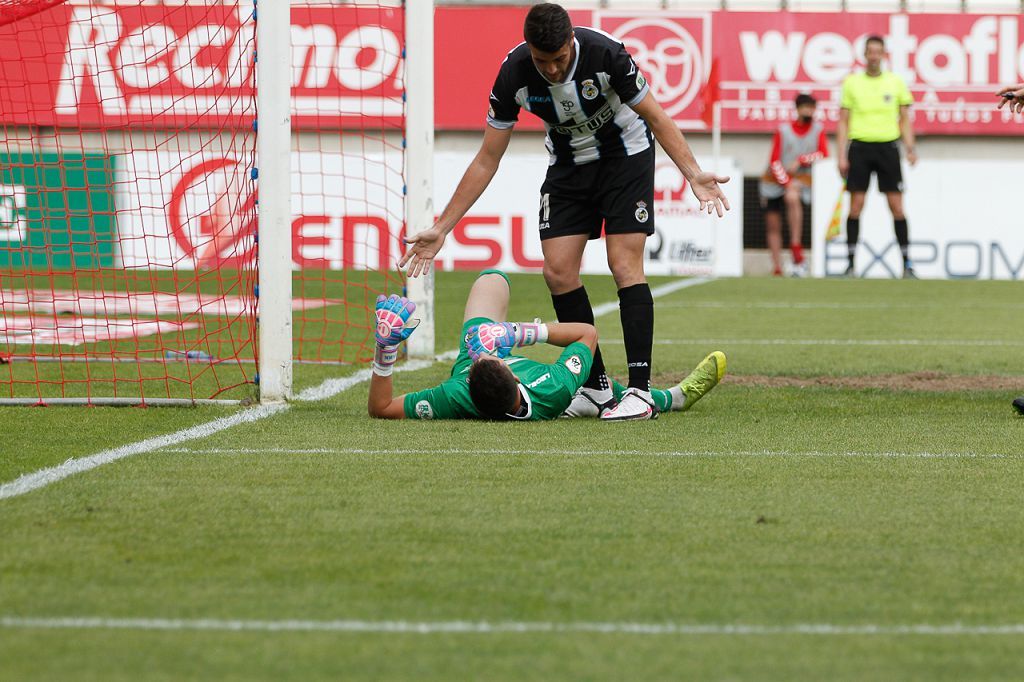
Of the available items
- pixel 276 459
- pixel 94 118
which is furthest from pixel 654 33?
pixel 276 459

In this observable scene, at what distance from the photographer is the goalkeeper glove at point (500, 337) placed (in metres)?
5.81

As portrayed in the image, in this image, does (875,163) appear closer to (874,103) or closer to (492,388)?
(874,103)

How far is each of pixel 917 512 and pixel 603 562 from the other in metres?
1.05

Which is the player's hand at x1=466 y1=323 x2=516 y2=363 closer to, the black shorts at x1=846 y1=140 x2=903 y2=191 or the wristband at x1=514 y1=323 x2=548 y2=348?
the wristband at x1=514 y1=323 x2=548 y2=348

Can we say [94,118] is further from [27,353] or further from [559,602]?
[559,602]

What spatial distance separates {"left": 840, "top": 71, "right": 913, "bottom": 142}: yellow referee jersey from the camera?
52.7ft

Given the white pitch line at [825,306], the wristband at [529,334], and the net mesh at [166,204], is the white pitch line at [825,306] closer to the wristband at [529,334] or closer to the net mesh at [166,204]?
the net mesh at [166,204]

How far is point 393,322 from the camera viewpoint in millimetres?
5660

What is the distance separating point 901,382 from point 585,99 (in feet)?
8.08

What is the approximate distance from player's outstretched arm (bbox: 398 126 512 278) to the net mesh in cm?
85

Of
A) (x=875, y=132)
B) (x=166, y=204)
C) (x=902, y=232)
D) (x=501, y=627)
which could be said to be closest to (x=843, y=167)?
(x=875, y=132)

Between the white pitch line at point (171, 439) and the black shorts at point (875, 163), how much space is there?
9255 mm

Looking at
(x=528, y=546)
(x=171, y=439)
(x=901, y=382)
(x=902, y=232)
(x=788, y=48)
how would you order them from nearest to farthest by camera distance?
(x=528, y=546) < (x=171, y=439) < (x=901, y=382) < (x=902, y=232) < (x=788, y=48)

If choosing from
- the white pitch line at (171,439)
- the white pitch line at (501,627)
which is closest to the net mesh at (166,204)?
the white pitch line at (171,439)
